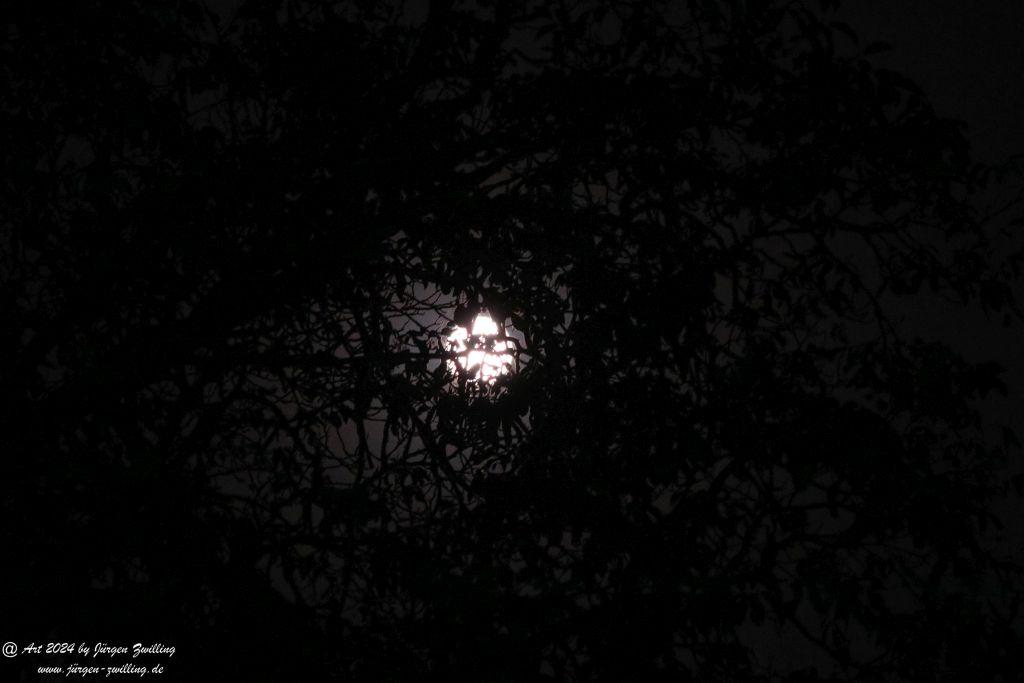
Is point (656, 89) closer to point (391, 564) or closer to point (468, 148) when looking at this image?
point (468, 148)

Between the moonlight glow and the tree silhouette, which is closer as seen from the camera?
the tree silhouette

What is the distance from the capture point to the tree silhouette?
8.20 feet

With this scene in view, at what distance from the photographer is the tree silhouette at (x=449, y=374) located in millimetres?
2498

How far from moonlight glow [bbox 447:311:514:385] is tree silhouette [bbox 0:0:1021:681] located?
119 mm

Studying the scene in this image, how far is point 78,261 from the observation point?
349 centimetres

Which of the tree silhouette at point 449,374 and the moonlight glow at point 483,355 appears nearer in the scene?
the tree silhouette at point 449,374

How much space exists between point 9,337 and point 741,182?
11.5ft

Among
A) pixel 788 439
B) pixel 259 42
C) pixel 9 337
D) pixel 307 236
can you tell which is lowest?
pixel 788 439

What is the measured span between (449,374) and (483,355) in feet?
0.66

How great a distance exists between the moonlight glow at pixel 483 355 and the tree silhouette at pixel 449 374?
119mm

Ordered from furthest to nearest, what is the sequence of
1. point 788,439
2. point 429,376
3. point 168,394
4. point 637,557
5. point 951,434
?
point 951,434 → point 168,394 → point 429,376 → point 788,439 → point 637,557

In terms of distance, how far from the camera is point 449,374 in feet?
10.3

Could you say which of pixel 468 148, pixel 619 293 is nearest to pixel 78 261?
pixel 468 148

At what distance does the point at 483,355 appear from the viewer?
10.6 ft
